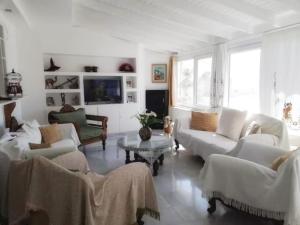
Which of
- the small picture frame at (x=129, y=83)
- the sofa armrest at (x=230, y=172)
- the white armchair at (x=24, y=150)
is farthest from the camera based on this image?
the small picture frame at (x=129, y=83)

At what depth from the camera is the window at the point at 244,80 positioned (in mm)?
4289

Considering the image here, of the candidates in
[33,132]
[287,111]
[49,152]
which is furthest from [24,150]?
[287,111]

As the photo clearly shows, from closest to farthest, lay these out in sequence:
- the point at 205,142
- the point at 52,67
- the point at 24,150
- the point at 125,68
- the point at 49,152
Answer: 1. the point at 24,150
2. the point at 49,152
3. the point at 205,142
4. the point at 52,67
5. the point at 125,68

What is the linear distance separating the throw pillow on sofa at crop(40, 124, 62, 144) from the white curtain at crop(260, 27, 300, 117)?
133 inches

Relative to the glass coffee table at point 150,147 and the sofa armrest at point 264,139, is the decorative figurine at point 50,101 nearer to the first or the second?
the glass coffee table at point 150,147

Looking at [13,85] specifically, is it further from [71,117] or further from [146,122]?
[146,122]

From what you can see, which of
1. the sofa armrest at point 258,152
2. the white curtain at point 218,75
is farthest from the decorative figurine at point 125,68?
the sofa armrest at point 258,152

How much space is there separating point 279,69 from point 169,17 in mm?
Result: 1907

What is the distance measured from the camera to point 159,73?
267 inches

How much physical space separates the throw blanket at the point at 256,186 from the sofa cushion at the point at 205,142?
104 centimetres

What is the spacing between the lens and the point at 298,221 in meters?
1.87

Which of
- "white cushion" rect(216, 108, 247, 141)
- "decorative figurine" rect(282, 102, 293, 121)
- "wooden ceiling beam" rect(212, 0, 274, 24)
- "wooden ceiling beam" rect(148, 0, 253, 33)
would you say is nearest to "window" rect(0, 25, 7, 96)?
"wooden ceiling beam" rect(148, 0, 253, 33)

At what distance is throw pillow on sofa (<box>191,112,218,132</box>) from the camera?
432 centimetres

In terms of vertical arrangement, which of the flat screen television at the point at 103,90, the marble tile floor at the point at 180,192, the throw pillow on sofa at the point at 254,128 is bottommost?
the marble tile floor at the point at 180,192
